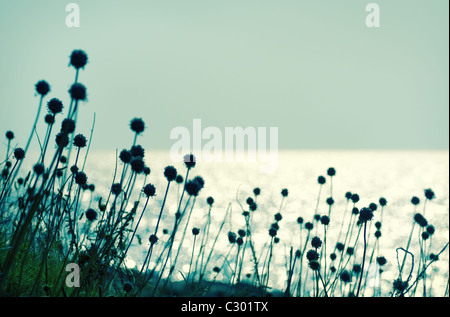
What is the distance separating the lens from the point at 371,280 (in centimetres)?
257

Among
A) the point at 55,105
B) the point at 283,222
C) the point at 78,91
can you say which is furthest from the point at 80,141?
the point at 283,222

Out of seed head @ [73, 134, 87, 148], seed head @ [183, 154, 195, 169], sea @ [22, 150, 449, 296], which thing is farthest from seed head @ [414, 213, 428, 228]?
seed head @ [73, 134, 87, 148]

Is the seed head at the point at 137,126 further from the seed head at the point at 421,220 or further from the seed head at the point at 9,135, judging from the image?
the seed head at the point at 421,220

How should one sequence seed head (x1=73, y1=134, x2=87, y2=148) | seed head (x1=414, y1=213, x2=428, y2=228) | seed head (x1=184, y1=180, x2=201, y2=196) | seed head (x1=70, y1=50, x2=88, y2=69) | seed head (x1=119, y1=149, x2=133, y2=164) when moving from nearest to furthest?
1. seed head (x1=70, y1=50, x2=88, y2=69)
2. seed head (x1=184, y1=180, x2=201, y2=196)
3. seed head (x1=119, y1=149, x2=133, y2=164)
4. seed head (x1=73, y1=134, x2=87, y2=148)
5. seed head (x1=414, y1=213, x2=428, y2=228)

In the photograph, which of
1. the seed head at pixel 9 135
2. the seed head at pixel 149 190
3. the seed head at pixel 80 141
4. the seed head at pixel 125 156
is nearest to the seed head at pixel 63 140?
the seed head at pixel 80 141

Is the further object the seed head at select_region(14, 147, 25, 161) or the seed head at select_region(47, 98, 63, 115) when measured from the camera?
the seed head at select_region(14, 147, 25, 161)

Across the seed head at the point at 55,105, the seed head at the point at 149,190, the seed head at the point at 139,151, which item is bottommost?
the seed head at the point at 149,190

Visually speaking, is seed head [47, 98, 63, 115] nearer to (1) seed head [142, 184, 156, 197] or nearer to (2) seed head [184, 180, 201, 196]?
(1) seed head [142, 184, 156, 197]

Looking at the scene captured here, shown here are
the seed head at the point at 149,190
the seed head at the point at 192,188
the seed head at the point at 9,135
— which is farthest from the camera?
the seed head at the point at 9,135

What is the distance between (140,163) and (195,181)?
0.73 ft

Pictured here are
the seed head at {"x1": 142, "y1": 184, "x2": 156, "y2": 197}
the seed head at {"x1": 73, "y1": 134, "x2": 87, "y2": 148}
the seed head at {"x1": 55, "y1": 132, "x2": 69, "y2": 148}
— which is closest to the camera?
the seed head at {"x1": 55, "y1": 132, "x2": 69, "y2": 148}

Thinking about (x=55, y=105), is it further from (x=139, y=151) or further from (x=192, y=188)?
(x=192, y=188)

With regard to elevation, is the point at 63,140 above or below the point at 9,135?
below
